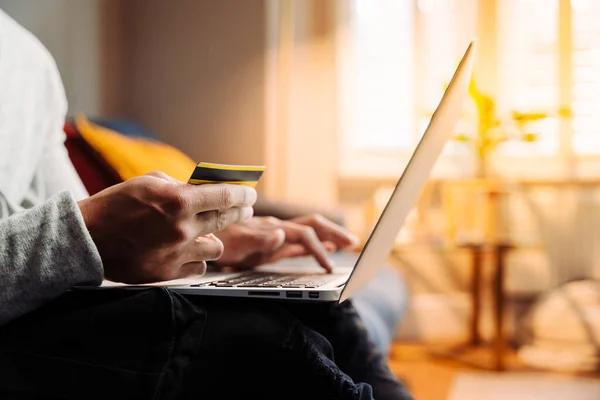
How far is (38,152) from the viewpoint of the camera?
96 cm

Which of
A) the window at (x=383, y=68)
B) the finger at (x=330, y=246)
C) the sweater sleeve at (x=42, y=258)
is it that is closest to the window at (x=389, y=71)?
the window at (x=383, y=68)

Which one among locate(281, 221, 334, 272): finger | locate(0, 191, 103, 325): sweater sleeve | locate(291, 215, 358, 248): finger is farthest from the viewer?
locate(291, 215, 358, 248): finger

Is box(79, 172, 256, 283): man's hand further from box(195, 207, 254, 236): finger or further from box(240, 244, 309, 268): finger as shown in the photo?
box(240, 244, 309, 268): finger

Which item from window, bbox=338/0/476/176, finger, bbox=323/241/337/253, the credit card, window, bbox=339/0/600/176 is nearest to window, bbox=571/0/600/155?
window, bbox=339/0/600/176

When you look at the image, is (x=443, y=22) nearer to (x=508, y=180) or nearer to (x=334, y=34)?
(x=334, y=34)

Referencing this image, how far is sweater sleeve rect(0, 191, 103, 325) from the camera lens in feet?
1.83

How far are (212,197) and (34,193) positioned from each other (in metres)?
0.48

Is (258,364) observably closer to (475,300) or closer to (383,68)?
(475,300)

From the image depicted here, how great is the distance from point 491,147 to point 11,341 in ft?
8.06

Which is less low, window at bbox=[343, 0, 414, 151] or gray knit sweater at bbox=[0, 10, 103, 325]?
window at bbox=[343, 0, 414, 151]

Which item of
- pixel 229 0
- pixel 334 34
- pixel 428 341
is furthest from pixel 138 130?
pixel 428 341

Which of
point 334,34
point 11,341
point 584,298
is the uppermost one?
point 334,34

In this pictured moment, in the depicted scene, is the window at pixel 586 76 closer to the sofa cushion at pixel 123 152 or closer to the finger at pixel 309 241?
the sofa cushion at pixel 123 152

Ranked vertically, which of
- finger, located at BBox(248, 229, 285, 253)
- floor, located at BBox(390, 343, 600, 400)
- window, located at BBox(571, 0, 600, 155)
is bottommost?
floor, located at BBox(390, 343, 600, 400)
